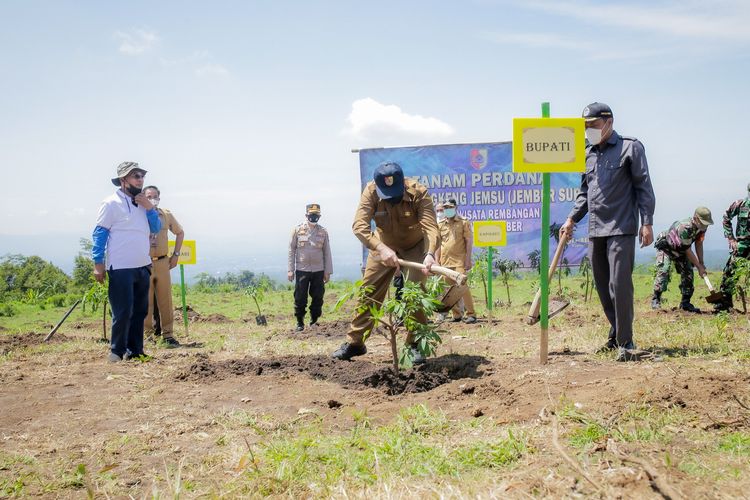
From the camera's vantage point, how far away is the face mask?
5.57 m

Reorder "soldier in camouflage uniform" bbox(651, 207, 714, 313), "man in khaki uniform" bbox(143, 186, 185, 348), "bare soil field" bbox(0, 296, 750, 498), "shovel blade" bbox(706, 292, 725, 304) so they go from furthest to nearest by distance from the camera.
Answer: "soldier in camouflage uniform" bbox(651, 207, 714, 313)
"shovel blade" bbox(706, 292, 725, 304)
"man in khaki uniform" bbox(143, 186, 185, 348)
"bare soil field" bbox(0, 296, 750, 498)

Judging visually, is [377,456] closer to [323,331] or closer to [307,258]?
[323,331]

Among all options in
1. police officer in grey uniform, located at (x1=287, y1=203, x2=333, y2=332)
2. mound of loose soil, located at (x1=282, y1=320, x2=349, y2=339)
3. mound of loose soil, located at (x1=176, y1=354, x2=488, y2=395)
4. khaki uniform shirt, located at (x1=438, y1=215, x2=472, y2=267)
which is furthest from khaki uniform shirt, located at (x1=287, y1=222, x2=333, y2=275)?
mound of loose soil, located at (x1=176, y1=354, x2=488, y2=395)

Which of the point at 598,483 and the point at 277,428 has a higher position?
the point at 598,483

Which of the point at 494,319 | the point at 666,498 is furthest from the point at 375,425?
the point at 494,319

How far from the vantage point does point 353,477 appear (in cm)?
306

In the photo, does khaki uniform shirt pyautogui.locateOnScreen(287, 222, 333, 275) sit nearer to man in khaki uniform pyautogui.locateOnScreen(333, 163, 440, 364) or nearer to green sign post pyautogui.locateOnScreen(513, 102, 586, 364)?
man in khaki uniform pyautogui.locateOnScreen(333, 163, 440, 364)

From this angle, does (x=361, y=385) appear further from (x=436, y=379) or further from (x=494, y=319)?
(x=494, y=319)

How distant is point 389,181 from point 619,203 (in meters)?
1.93

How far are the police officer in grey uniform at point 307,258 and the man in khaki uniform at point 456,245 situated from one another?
1827 millimetres

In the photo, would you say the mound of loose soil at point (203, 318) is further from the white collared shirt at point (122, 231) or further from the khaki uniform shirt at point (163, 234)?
the white collared shirt at point (122, 231)

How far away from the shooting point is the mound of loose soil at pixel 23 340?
8.91m

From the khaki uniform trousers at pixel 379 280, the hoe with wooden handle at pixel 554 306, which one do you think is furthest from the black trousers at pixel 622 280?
the khaki uniform trousers at pixel 379 280

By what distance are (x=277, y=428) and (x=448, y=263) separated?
6.44 metres
